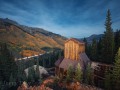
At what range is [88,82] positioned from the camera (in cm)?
3078

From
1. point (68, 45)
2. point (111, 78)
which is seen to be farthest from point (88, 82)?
point (68, 45)

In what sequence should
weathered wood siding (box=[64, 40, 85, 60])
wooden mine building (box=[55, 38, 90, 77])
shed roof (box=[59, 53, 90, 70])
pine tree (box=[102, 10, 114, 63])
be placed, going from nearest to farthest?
shed roof (box=[59, 53, 90, 70]), wooden mine building (box=[55, 38, 90, 77]), weathered wood siding (box=[64, 40, 85, 60]), pine tree (box=[102, 10, 114, 63])

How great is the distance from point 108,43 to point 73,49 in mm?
13202

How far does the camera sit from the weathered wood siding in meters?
36.0

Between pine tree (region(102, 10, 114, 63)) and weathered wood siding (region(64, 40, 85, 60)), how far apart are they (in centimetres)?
926

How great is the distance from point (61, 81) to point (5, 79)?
2280cm

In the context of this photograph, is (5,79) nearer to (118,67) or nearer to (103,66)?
(103,66)

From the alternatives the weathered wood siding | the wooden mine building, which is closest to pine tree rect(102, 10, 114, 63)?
the wooden mine building

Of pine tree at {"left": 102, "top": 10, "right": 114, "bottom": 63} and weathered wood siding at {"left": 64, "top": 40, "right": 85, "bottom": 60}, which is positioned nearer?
weathered wood siding at {"left": 64, "top": 40, "right": 85, "bottom": 60}

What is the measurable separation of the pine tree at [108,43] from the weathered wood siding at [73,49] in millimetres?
9261

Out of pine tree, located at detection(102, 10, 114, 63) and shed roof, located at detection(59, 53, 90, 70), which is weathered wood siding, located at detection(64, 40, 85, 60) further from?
pine tree, located at detection(102, 10, 114, 63)

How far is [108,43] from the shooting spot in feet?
139

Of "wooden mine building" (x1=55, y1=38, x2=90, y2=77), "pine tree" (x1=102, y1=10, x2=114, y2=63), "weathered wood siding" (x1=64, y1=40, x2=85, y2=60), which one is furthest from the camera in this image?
"pine tree" (x1=102, y1=10, x2=114, y2=63)

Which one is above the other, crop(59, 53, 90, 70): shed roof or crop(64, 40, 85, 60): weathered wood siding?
crop(64, 40, 85, 60): weathered wood siding
